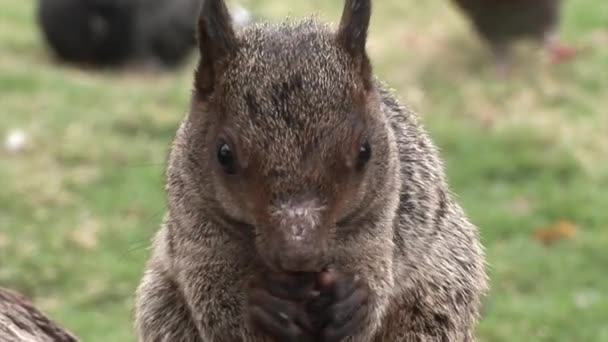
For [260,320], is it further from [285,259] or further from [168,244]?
[168,244]

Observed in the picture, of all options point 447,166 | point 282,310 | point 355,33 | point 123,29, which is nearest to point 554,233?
point 447,166

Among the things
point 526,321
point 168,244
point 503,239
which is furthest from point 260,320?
point 503,239

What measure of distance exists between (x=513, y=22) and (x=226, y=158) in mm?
8811

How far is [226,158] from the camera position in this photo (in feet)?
11.1

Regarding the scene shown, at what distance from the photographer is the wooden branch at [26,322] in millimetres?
4379

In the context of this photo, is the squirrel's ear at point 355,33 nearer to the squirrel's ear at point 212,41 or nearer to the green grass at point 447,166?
the squirrel's ear at point 212,41

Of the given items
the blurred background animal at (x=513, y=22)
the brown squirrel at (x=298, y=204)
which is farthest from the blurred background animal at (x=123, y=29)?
the brown squirrel at (x=298, y=204)

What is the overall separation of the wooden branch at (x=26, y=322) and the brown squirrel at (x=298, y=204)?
0.58 m

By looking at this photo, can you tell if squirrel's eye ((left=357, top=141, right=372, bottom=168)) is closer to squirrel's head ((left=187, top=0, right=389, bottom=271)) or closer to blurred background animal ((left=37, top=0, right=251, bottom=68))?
squirrel's head ((left=187, top=0, right=389, bottom=271))

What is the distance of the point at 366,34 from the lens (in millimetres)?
3559

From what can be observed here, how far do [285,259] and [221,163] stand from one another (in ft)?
1.42

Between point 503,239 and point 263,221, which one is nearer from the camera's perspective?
point 263,221

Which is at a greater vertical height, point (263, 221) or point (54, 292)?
point (263, 221)

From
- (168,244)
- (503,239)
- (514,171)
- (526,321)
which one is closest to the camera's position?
(168,244)
